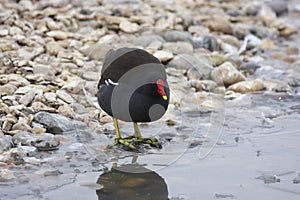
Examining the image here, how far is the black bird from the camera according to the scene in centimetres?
574

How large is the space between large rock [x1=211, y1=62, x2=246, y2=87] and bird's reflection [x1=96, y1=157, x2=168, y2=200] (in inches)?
134

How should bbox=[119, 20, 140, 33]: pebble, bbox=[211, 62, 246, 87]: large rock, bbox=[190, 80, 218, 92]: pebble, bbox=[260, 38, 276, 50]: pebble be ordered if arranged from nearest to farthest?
bbox=[190, 80, 218, 92]: pebble → bbox=[211, 62, 246, 87]: large rock → bbox=[119, 20, 140, 33]: pebble → bbox=[260, 38, 276, 50]: pebble

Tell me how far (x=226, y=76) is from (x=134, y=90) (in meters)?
3.29

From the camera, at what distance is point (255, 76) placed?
9508 millimetres

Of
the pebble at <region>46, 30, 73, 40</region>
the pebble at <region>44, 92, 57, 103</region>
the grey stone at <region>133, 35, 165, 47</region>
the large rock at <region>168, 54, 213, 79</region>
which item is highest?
the pebble at <region>46, 30, 73, 40</region>

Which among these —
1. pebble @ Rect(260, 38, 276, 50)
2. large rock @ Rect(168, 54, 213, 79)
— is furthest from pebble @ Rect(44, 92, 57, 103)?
pebble @ Rect(260, 38, 276, 50)

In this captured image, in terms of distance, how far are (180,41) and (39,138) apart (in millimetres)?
4416

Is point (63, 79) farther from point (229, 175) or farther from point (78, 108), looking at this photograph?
point (229, 175)

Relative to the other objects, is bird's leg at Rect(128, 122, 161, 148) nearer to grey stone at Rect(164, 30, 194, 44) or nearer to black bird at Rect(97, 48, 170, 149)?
black bird at Rect(97, 48, 170, 149)

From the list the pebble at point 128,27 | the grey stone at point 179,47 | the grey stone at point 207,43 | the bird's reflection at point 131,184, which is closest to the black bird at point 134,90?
the bird's reflection at point 131,184

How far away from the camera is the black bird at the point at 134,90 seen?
5.74 metres

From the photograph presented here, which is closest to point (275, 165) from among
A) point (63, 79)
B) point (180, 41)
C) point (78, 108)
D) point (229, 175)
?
point (229, 175)

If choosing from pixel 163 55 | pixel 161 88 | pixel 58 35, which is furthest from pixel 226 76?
pixel 161 88

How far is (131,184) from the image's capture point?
5.22 metres
